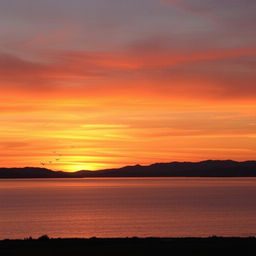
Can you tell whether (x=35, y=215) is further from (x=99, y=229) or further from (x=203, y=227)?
(x=203, y=227)

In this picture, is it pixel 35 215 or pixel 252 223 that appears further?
pixel 35 215

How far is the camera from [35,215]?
12419cm

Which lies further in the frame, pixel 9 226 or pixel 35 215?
pixel 35 215
